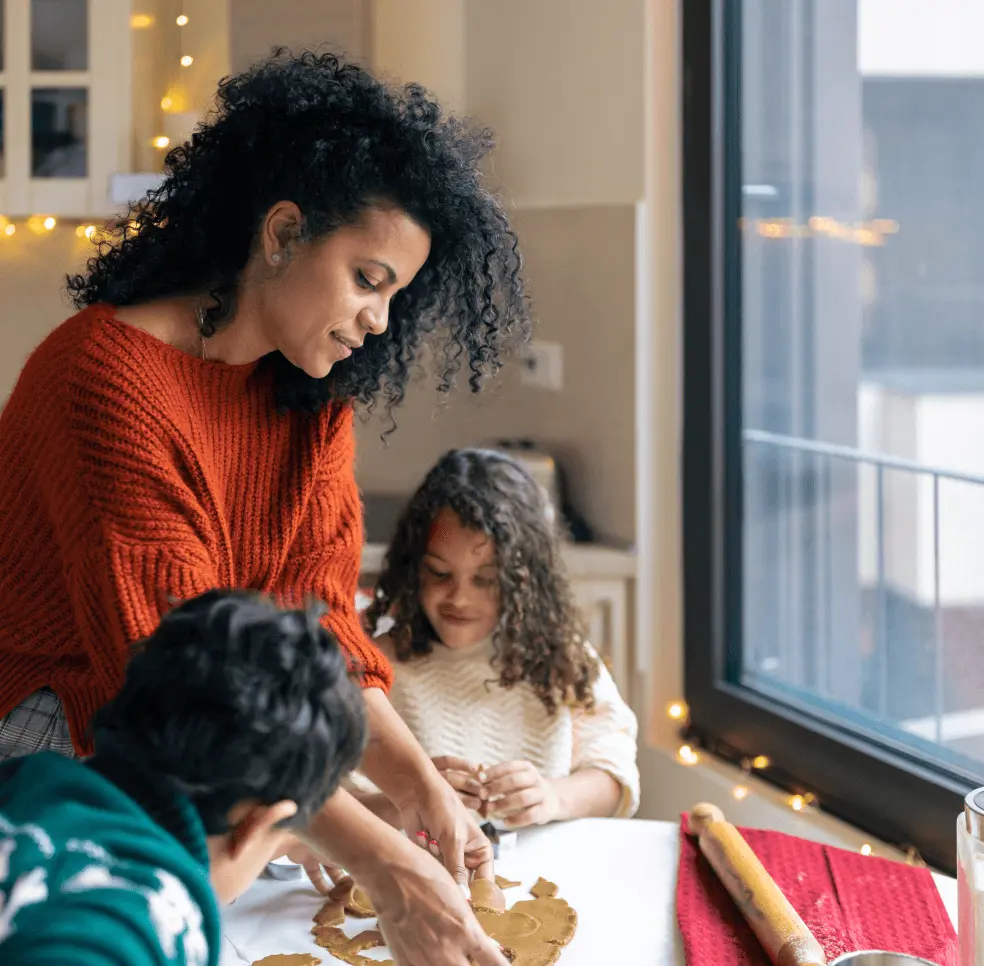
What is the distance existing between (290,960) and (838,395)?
4.77ft

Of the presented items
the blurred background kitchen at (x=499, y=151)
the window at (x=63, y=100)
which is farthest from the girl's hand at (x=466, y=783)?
the window at (x=63, y=100)

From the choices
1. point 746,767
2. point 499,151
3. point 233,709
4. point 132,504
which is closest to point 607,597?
point 746,767

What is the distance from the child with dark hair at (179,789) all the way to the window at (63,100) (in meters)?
1.68

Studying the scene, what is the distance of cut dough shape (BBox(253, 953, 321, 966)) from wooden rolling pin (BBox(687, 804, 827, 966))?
36 cm

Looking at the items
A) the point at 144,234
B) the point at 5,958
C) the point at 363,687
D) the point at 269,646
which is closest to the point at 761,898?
the point at 363,687

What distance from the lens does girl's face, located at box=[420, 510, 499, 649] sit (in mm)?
1783

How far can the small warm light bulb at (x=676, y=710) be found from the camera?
2363mm

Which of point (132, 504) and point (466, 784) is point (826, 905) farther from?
point (132, 504)

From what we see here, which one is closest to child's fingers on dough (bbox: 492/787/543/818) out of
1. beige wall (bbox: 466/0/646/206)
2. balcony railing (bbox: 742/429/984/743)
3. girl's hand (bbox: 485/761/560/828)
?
girl's hand (bbox: 485/761/560/828)

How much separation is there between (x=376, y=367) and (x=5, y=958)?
702mm

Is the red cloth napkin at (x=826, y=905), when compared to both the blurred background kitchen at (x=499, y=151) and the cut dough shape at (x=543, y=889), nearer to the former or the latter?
the cut dough shape at (x=543, y=889)

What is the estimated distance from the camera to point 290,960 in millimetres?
1071

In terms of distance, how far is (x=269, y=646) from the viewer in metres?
0.84

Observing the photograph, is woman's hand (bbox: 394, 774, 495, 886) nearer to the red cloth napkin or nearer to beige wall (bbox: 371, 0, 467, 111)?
the red cloth napkin
